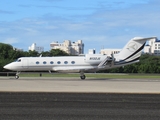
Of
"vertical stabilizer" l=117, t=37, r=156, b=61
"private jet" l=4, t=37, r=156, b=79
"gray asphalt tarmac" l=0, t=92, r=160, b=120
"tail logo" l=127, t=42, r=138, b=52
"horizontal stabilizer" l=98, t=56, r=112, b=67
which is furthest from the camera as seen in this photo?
"tail logo" l=127, t=42, r=138, b=52

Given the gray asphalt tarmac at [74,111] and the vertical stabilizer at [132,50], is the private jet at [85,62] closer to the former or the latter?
the vertical stabilizer at [132,50]

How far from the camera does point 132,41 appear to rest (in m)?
44.5

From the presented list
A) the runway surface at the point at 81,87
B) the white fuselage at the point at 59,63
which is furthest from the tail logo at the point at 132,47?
the runway surface at the point at 81,87

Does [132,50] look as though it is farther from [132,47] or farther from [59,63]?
[59,63]

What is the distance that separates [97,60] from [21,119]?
107 feet

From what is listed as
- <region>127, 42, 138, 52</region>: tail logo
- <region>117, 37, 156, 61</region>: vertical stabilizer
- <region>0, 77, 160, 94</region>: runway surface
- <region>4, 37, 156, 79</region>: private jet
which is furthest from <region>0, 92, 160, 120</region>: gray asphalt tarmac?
<region>127, 42, 138, 52</region>: tail logo

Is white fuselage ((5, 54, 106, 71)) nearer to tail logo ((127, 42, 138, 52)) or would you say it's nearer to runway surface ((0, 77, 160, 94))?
tail logo ((127, 42, 138, 52))

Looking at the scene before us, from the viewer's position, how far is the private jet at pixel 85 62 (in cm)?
4294

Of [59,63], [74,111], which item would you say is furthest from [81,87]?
[59,63]

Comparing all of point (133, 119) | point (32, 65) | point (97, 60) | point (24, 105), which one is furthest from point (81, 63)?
point (133, 119)

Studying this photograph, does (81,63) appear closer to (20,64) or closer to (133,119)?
(20,64)

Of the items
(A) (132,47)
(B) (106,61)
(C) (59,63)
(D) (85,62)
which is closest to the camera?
(B) (106,61)

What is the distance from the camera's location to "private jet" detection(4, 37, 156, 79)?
4294cm

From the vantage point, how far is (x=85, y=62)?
43188mm
